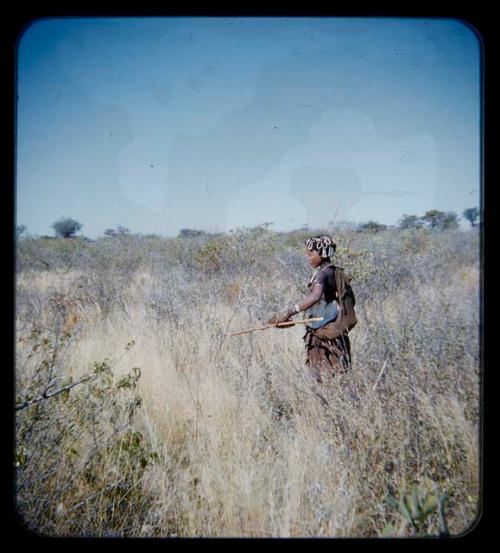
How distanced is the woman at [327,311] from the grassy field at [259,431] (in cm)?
18

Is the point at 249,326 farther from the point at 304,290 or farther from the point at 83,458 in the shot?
the point at 83,458

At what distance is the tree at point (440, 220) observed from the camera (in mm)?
4602

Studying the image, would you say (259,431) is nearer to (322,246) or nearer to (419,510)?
(419,510)

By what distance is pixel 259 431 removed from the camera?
9.70ft

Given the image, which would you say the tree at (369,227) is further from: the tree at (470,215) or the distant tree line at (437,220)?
the tree at (470,215)

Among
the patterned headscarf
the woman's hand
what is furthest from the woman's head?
the woman's hand

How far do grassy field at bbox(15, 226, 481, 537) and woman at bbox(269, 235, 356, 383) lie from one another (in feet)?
0.60

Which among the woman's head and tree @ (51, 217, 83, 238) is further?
tree @ (51, 217, 83, 238)

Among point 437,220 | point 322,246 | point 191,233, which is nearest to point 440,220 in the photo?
point 437,220

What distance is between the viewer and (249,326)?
5043mm

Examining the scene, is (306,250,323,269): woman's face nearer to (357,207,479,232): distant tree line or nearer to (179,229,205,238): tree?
(357,207,479,232): distant tree line

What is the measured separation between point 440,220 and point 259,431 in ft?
12.5

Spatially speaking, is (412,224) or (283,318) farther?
(412,224)

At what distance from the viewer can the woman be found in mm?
3641
